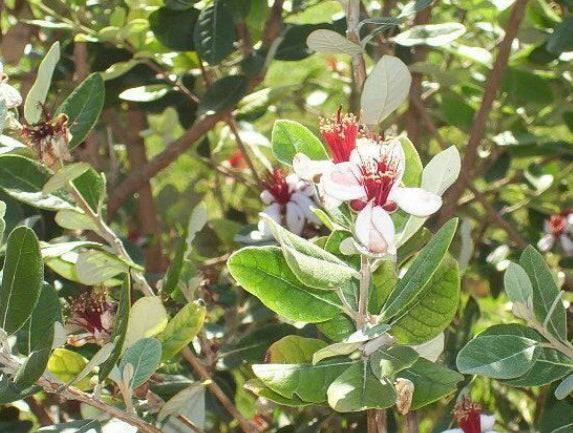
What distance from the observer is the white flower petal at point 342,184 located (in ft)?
2.65

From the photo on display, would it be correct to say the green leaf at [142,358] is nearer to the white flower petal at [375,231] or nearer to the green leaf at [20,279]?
the green leaf at [20,279]

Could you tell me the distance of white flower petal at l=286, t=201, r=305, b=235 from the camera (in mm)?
1239

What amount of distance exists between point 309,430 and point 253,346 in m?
0.13

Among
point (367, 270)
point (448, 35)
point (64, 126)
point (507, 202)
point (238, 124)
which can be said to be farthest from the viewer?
point (507, 202)

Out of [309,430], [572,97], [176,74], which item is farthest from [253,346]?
[572,97]

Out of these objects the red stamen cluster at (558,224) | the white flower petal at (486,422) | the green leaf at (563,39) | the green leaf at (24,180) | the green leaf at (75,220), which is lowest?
the red stamen cluster at (558,224)

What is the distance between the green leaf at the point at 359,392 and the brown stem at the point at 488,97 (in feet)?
2.02

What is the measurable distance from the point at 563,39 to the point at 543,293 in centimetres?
42

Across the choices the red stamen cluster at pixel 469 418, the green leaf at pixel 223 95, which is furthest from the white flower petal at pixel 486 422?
the green leaf at pixel 223 95

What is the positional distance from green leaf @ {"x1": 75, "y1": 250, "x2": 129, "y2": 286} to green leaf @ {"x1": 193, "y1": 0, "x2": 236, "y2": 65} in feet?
1.14

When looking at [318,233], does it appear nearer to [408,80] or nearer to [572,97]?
[408,80]

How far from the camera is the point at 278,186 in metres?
1.31

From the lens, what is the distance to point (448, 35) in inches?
46.8

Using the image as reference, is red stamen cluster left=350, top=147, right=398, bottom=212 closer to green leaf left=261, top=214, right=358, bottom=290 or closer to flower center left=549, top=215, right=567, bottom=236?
green leaf left=261, top=214, right=358, bottom=290
